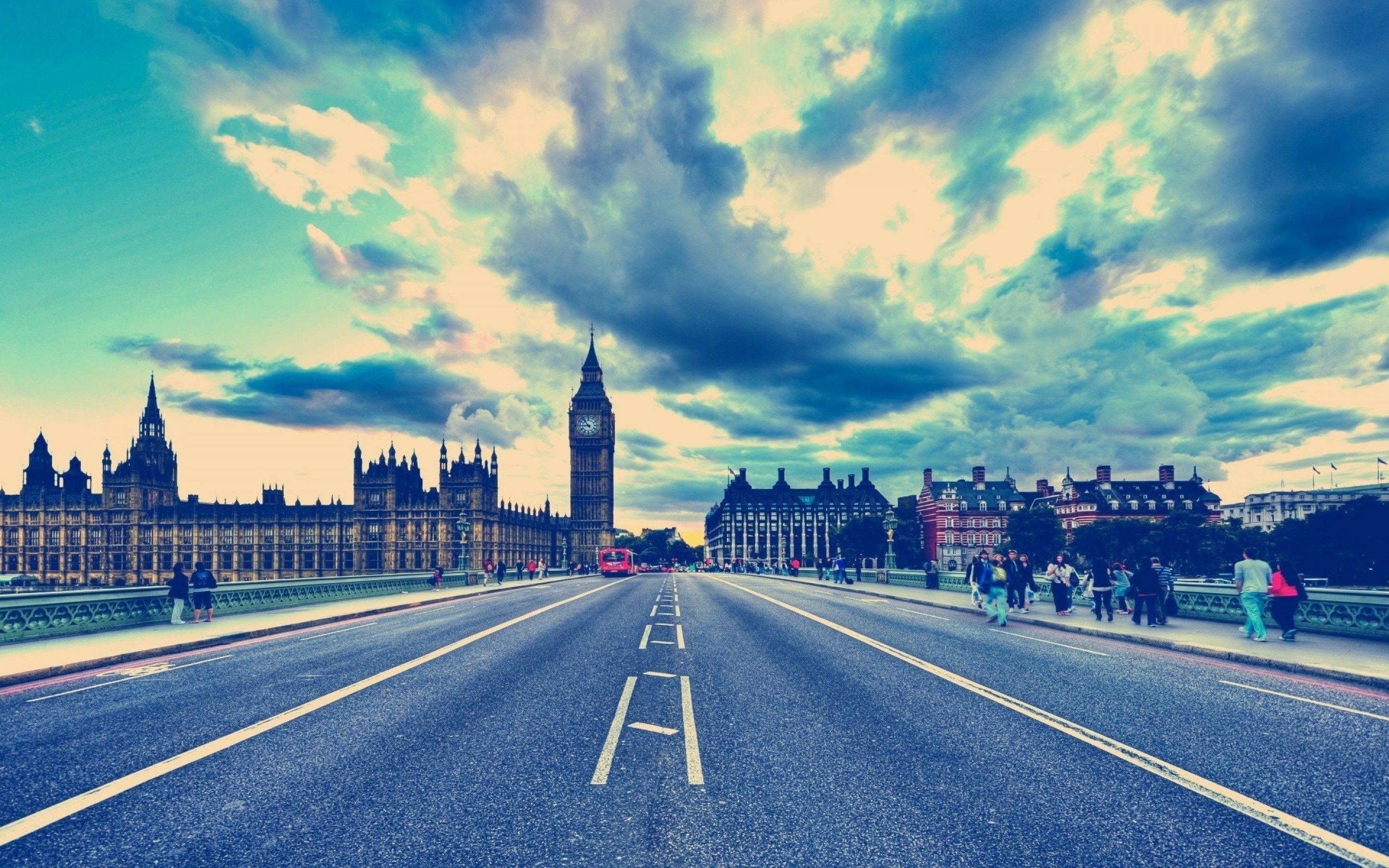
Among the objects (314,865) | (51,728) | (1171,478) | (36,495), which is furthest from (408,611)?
(36,495)

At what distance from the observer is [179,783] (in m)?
6.12

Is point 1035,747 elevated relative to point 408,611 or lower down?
elevated

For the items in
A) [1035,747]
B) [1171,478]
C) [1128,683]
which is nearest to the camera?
[1035,747]

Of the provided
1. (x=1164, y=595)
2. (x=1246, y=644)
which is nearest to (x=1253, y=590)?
(x=1246, y=644)

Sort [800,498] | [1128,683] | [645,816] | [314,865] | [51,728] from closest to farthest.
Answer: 1. [314,865]
2. [645,816]
3. [51,728]
4. [1128,683]
5. [800,498]

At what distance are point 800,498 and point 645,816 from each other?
195769 millimetres

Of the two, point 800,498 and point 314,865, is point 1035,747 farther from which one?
point 800,498

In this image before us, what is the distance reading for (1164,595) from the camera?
20.9 metres

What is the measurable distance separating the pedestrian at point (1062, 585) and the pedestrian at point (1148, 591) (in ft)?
11.1

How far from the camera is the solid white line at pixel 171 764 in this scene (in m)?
5.27

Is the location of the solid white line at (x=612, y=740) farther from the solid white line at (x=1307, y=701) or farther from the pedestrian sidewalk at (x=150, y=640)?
the pedestrian sidewalk at (x=150, y=640)

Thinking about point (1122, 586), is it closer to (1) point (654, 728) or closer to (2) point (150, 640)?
(1) point (654, 728)

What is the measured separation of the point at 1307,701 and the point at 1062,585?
14.1 meters

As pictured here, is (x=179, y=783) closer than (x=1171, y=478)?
Yes
